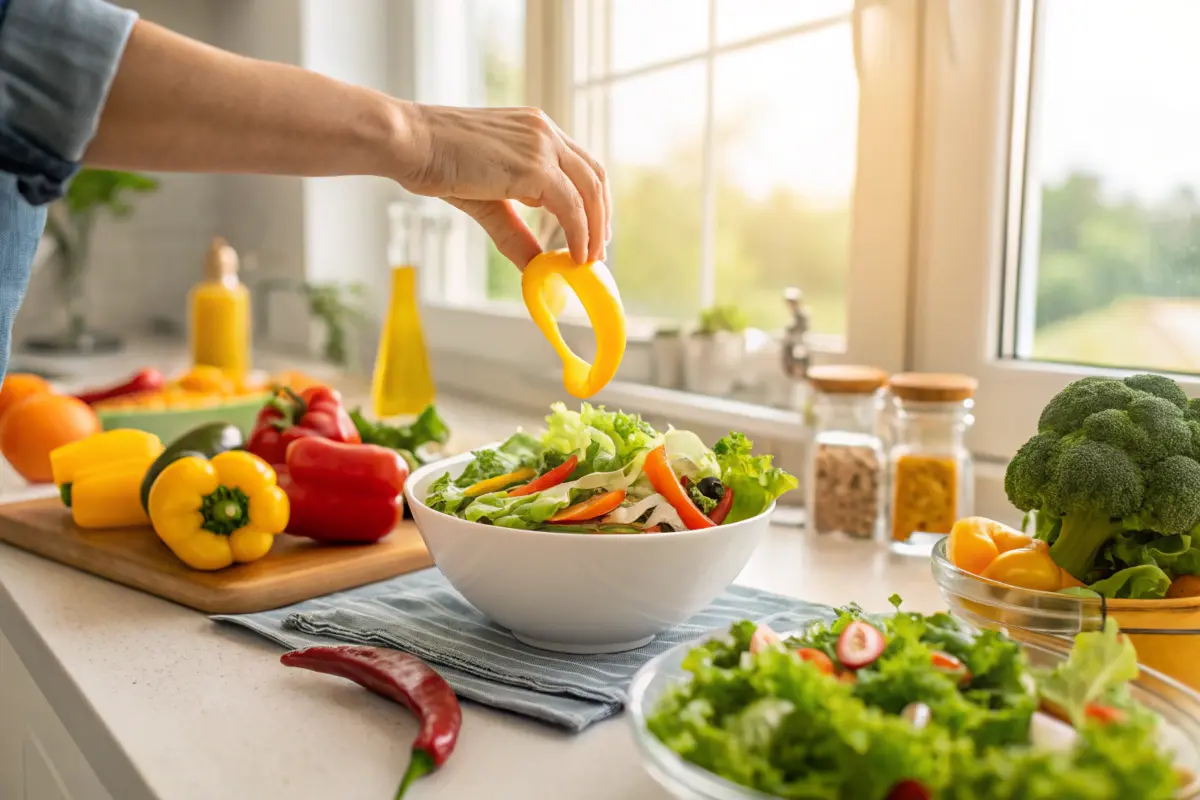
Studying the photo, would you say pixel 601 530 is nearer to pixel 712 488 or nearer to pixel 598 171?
pixel 712 488

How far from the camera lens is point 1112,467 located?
78cm

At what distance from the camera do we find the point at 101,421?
1578 mm

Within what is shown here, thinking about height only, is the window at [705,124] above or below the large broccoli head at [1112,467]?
above

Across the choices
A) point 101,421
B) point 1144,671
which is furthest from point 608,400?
point 1144,671

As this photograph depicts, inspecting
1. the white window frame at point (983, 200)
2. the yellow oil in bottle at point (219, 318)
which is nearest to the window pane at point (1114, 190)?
the white window frame at point (983, 200)

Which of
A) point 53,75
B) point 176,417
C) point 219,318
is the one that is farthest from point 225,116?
point 219,318

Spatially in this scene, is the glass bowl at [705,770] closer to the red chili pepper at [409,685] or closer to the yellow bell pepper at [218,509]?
the red chili pepper at [409,685]

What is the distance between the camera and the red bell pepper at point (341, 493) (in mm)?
1119

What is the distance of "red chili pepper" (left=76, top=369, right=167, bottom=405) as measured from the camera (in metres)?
1.73

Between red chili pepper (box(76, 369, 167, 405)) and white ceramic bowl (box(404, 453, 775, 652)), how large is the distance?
3.51ft

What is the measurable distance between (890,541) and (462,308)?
139 centimetres

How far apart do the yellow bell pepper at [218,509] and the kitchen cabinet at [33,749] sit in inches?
6.8

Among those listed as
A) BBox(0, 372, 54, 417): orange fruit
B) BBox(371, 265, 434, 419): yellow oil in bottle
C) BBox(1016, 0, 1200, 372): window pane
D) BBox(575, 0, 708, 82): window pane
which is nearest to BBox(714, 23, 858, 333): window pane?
BBox(575, 0, 708, 82): window pane

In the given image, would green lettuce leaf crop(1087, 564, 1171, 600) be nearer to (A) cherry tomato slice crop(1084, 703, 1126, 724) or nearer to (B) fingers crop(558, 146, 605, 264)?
(A) cherry tomato slice crop(1084, 703, 1126, 724)
